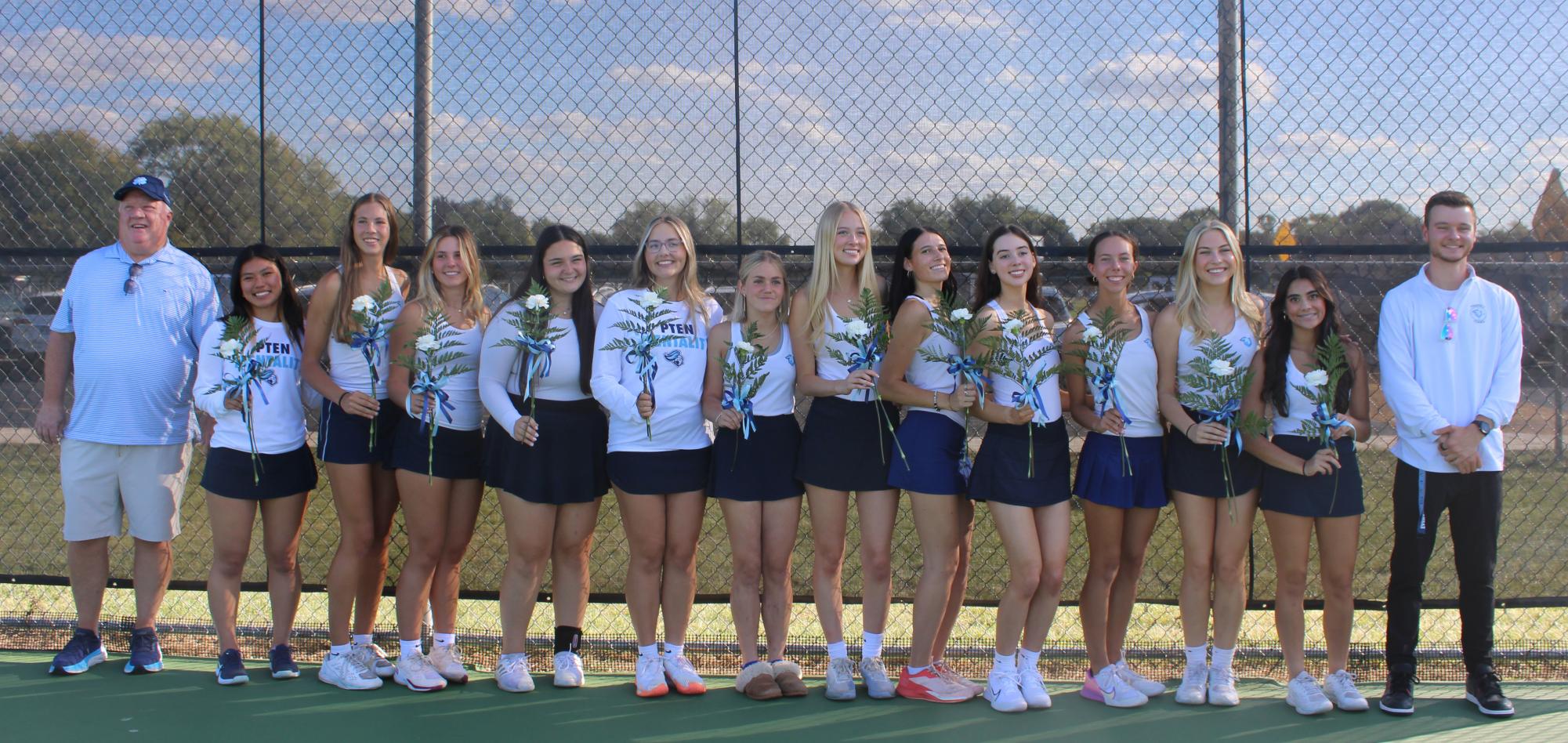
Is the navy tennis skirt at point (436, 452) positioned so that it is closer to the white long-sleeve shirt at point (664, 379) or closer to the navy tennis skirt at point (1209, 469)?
the white long-sleeve shirt at point (664, 379)

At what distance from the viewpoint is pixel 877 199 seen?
4.38 meters

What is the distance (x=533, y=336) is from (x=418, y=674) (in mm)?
1336

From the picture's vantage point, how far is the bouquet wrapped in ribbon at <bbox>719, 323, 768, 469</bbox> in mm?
3541

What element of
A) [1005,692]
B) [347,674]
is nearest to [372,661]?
[347,674]

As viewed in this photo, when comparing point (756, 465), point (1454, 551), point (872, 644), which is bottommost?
point (872, 644)

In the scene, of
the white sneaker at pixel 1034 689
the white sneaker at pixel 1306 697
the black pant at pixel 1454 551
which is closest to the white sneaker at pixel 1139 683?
the white sneaker at pixel 1034 689

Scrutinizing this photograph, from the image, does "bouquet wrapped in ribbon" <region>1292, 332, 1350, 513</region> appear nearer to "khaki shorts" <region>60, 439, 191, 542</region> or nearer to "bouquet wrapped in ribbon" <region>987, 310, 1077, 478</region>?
"bouquet wrapped in ribbon" <region>987, 310, 1077, 478</region>

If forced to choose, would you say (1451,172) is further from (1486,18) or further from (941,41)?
(941,41)

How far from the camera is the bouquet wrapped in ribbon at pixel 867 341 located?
138 inches

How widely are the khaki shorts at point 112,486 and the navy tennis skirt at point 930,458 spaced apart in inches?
109

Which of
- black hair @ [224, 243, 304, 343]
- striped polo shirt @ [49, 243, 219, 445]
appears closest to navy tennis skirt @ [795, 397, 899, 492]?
black hair @ [224, 243, 304, 343]

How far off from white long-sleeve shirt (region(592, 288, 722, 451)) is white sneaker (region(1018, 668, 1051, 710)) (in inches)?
54.9

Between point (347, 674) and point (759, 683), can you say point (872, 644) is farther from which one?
point (347, 674)

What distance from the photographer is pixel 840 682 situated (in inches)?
146
